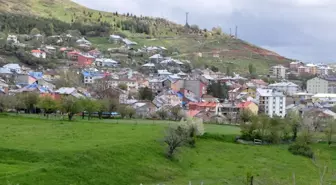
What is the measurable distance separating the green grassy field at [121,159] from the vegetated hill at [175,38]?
9760 cm

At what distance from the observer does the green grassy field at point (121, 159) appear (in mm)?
31297

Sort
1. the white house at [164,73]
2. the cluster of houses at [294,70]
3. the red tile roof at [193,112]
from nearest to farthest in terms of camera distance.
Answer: the red tile roof at [193,112] → the white house at [164,73] → the cluster of houses at [294,70]

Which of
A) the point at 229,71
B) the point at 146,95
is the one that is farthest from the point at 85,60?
the point at 146,95

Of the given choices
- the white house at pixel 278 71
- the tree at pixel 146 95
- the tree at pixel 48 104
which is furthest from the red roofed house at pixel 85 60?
the tree at pixel 48 104

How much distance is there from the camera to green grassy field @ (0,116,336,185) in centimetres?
3130

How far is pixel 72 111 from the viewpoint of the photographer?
59.3 m

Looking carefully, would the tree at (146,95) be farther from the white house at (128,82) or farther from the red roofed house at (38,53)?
the red roofed house at (38,53)

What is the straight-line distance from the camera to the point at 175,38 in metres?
182

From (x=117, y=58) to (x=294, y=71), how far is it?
2580 inches

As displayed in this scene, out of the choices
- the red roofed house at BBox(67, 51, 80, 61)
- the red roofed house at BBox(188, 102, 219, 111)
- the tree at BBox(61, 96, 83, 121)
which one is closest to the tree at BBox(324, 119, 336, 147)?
the red roofed house at BBox(188, 102, 219, 111)

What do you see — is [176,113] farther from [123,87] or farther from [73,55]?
[73,55]

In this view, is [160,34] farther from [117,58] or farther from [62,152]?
[62,152]

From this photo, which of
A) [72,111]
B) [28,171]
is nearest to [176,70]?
[72,111]

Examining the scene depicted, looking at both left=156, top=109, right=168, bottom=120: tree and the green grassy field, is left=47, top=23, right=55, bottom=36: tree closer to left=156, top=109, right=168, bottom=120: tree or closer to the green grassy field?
left=156, top=109, right=168, bottom=120: tree
